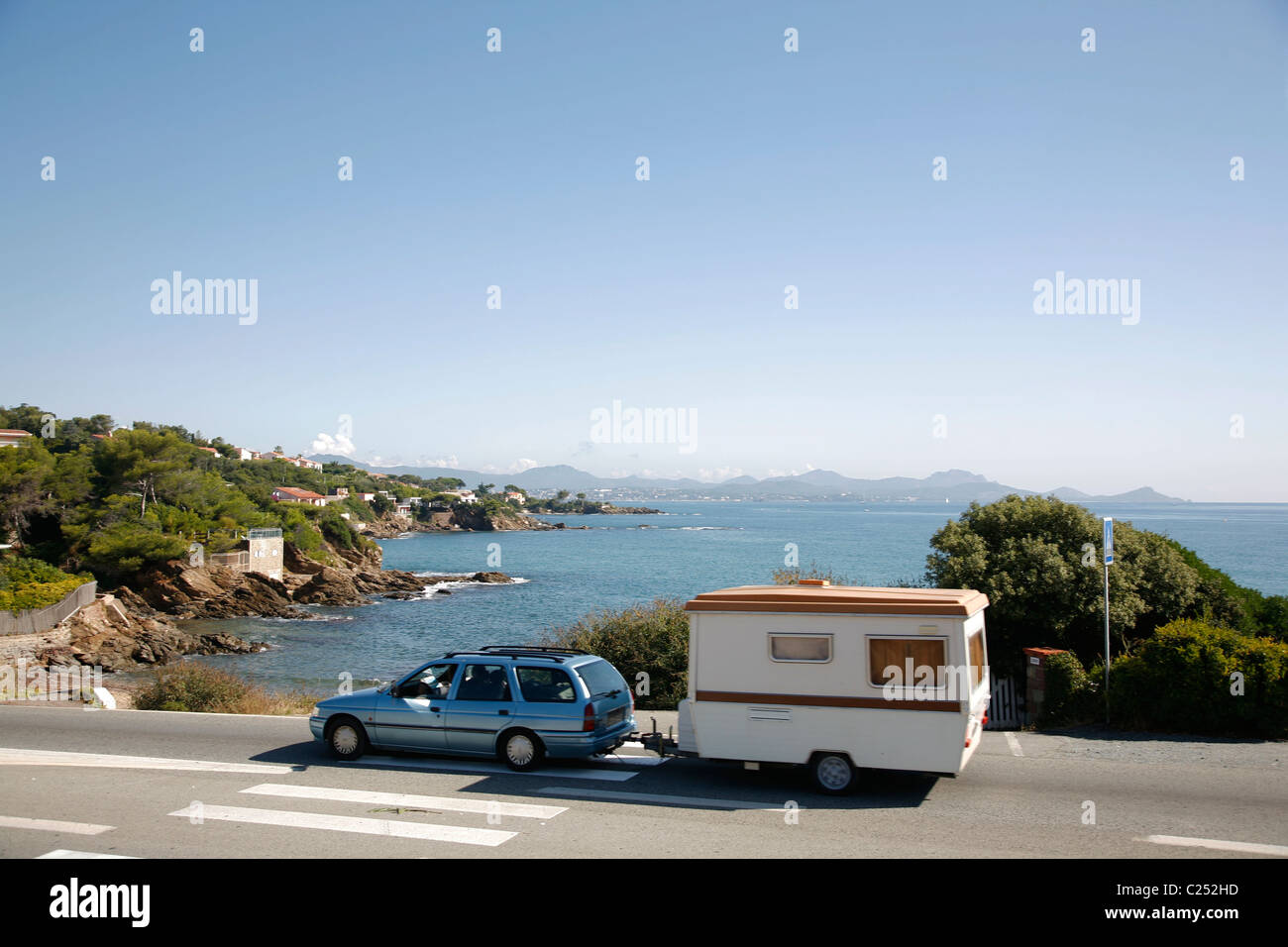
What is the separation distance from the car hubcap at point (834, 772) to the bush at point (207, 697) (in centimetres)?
1138

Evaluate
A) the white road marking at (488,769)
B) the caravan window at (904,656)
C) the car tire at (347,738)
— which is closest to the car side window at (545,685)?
the white road marking at (488,769)

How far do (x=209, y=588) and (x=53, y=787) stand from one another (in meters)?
54.9

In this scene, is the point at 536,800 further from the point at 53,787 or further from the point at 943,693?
the point at 53,787

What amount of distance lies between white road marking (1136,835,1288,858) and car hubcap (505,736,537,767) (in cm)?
698

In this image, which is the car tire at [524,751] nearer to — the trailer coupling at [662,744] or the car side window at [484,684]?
the car side window at [484,684]

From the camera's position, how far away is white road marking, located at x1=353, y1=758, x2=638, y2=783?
1123 centimetres

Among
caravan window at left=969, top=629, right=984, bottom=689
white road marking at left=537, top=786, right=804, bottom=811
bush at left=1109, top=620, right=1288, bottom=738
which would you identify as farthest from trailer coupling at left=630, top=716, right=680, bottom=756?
bush at left=1109, top=620, right=1288, bottom=738

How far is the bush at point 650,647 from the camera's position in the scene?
17.4 m

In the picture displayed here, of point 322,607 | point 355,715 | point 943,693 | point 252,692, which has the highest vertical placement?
point 943,693

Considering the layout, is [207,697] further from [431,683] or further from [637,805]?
[637,805]

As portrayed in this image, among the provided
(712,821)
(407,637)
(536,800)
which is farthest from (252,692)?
(407,637)
